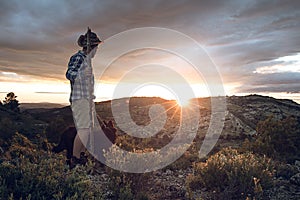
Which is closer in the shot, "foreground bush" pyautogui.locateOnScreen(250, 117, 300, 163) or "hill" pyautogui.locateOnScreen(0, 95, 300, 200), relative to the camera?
"hill" pyautogui.locateOnScreen(0, 95, 300, 200)

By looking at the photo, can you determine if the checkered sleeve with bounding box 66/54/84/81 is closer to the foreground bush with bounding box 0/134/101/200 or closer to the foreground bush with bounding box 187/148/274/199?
the foreground bush with bounding box 0/134/101/200

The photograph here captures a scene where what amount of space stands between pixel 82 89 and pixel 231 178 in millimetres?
3610

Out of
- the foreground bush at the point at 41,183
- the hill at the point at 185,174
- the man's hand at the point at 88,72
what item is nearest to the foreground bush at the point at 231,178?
the hill at the point at 185,174

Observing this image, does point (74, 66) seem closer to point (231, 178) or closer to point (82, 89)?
point (82, 89)

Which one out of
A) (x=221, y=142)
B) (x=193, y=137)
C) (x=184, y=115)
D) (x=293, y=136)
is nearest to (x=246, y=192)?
(x=293, y=136)

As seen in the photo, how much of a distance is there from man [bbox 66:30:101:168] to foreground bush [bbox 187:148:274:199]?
2.73 metres

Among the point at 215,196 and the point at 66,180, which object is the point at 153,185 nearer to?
the point at 215,196

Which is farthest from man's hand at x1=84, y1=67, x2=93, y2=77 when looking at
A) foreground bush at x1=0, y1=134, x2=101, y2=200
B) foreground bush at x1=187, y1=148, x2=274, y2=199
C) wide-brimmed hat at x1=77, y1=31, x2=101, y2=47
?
foreground bush at x1=187, y1=148, x2=274, y2=199

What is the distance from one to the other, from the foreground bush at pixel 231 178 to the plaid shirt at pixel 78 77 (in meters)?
2.99

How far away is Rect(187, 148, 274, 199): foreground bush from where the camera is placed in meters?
5.27

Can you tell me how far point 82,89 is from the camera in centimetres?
647

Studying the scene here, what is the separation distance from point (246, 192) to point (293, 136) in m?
4.98

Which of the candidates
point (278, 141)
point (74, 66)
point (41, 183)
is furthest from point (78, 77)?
point (278, 141)

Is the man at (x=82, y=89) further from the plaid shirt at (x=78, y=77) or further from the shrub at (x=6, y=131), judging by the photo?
the shrub at (x=6, y=131)
